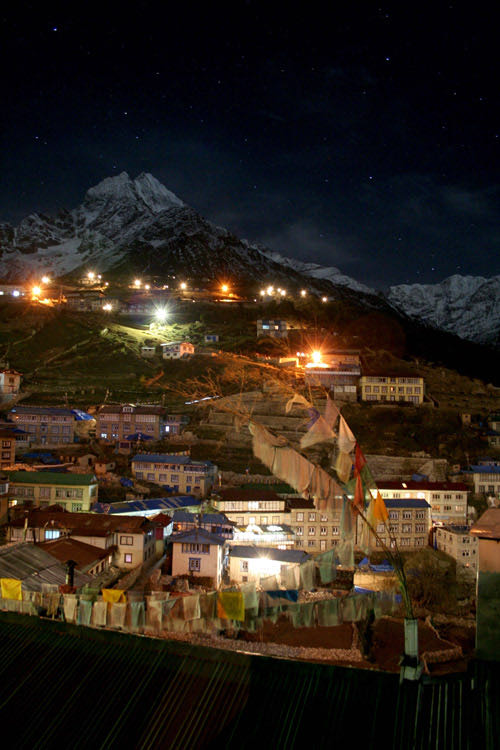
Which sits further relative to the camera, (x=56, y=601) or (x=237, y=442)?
(x=237, y=442)

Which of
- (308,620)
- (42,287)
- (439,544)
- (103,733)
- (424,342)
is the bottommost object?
(439,544)

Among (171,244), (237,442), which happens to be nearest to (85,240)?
(171,244)

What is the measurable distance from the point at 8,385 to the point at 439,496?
3304 centimetres

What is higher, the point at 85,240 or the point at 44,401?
the point at 85,240

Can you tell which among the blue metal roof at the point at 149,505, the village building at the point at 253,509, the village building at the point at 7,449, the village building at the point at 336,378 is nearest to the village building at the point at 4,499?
the blue metal roof at the point at 149,505

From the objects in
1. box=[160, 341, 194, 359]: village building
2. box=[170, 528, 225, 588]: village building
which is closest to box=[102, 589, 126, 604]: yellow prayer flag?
box=[170, 528, 225, 588]: village building

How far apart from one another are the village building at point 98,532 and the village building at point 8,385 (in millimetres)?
23398

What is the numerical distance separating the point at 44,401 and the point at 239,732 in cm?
3997

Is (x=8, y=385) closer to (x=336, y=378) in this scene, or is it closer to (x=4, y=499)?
(x=4, y=499)

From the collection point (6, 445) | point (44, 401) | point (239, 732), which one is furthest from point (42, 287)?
point (239, 732)

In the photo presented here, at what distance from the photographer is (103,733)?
4000 millimetres

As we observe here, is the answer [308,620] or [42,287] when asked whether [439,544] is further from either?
[42,287]

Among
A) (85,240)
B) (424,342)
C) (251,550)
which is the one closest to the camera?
(251,550)

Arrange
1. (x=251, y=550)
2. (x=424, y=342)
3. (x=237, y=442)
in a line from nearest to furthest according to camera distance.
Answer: (x=251, y=550) → (x=237, y=442) → (x=424, y=342)
